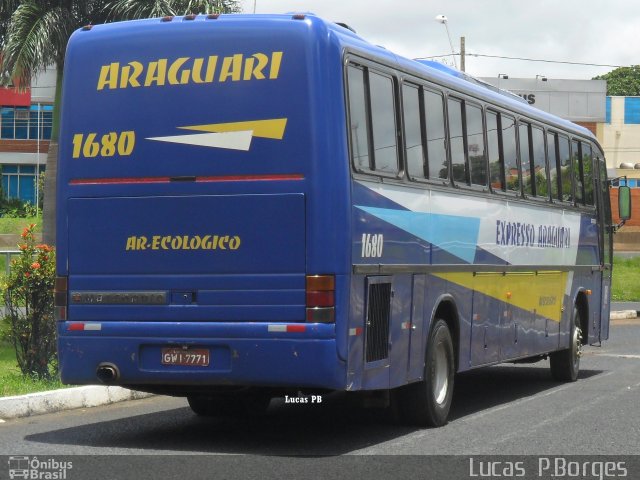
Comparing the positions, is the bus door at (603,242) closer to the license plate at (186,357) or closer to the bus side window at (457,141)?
the bus side window at (457,141)

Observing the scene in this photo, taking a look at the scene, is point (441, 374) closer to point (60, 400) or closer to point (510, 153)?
point (510, 153)

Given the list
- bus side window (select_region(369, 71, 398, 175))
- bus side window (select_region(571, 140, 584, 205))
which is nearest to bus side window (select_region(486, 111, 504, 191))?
bus side window (select_region(369, 71, 398, 175))

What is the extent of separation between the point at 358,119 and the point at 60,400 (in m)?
4.36

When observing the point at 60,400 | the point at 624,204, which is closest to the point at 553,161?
the point at 624,204

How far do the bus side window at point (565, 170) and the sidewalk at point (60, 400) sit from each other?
609cm

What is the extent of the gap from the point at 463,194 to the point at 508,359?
2.56m

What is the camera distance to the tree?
10644 centimetres

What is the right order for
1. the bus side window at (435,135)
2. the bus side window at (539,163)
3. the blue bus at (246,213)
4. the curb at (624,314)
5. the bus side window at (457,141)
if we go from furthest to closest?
1. the curb at (624,314)
2. the bus side window at (539,163)
3. the bus side window at (457,141)
4. the bus side window at (435,135)
5. the blue bus at (246,213)

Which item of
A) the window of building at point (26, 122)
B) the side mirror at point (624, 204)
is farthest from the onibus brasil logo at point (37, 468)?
the window of building at point (26, 122)

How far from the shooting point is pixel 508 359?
1431cm

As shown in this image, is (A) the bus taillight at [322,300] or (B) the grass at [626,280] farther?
(B) the grass at [626,280]

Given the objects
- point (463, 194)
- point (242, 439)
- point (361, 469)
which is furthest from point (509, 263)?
point (361, 469)

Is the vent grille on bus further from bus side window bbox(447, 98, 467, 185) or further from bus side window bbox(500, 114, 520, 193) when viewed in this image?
bus side window bbox(500, 114, 520, 193)

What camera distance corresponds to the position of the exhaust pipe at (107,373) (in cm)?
1023
